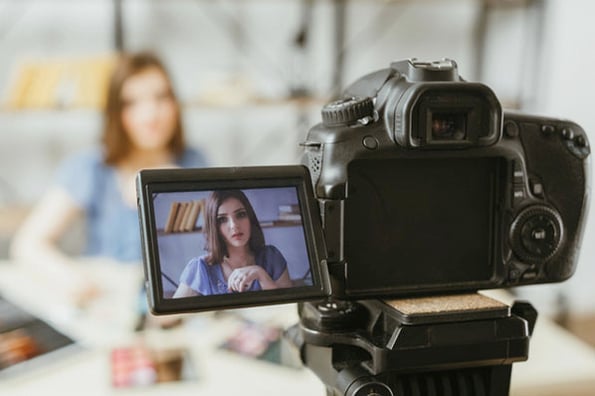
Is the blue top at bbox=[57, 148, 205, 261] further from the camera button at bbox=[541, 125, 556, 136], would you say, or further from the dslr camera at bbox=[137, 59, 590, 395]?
the camera button at bbox=[541, 125, 556, 136]

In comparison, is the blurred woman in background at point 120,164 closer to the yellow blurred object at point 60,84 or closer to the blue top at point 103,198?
the blue top at point 103,198

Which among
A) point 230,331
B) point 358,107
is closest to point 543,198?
point 358,107

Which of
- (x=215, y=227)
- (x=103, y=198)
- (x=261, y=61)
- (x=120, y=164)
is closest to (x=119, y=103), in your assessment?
(x=120, y=164)

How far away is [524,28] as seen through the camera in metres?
A: 2.50

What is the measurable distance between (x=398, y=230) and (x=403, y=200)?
0.11 ft

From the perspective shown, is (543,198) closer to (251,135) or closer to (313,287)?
(313,287)

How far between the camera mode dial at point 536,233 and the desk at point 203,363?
330 mm

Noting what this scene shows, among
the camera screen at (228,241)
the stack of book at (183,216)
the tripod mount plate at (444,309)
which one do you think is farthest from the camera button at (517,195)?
the stack of book at (183,216)

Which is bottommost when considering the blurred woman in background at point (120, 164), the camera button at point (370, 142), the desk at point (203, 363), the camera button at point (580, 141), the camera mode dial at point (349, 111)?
the desk at point (203, 363)

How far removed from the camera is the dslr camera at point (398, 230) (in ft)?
2.16

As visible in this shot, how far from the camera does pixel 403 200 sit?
75cm

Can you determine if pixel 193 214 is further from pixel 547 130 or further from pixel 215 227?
pixel 547 130

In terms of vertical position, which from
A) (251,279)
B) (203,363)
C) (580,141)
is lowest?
(203,363)

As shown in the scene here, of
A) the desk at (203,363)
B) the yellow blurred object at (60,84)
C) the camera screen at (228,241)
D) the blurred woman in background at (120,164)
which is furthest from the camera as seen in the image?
the yellow blurred object at (60,84)
